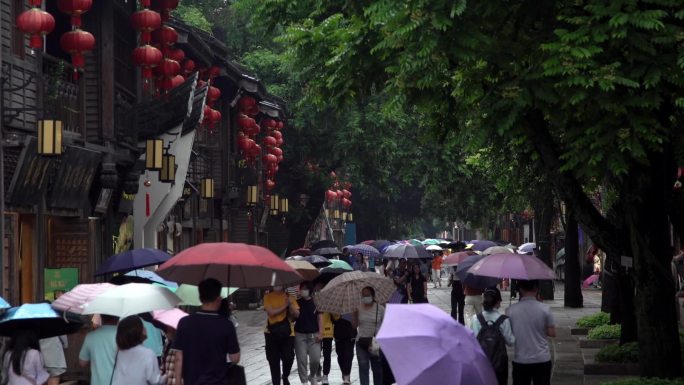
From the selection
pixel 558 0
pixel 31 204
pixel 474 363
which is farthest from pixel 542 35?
pixel 31 204

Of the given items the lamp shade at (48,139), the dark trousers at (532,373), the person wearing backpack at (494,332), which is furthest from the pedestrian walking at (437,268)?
the person wearing backpack at (494,332)

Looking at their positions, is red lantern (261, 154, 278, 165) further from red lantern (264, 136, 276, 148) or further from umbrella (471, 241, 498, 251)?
umbrella (471, 241, 498, 251)

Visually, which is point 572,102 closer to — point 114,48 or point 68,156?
point 68,156

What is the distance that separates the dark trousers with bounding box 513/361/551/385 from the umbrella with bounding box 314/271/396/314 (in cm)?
354

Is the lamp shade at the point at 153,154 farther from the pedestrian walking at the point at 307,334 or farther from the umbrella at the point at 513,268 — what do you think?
the umbrella at the point at 513,268

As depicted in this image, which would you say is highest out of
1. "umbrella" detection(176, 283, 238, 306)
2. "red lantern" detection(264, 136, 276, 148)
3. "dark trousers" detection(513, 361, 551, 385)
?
"red lantern" detection(264, 136, 276, 148)

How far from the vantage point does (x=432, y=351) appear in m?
8.34

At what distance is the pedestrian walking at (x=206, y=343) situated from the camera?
9.90m

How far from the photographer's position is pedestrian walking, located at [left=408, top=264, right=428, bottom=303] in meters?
27.1

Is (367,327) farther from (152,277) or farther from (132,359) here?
(132,359)

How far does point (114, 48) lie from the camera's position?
25.2 metres

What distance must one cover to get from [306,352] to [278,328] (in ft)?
3.76

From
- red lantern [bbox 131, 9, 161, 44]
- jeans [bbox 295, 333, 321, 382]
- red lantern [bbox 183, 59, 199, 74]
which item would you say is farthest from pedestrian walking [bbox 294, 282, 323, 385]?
red lantern [bbox 183, 59, 199, 74]

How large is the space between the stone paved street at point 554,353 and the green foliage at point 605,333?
1.22ft
